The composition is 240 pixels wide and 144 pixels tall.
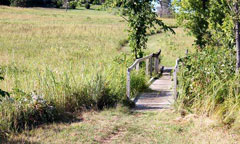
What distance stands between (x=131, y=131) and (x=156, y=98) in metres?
3.13

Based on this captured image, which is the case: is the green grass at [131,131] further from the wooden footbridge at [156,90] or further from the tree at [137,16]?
the tree at [137,16]

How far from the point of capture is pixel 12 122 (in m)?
6.91

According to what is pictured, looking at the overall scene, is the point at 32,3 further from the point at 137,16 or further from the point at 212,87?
the point at 212,87

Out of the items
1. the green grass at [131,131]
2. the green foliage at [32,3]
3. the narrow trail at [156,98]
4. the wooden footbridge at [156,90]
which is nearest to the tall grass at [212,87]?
the green grass at [131,131]

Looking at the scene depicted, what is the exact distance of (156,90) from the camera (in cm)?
1135

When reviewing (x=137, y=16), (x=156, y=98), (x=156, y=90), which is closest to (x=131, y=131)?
(x=156, y=98)

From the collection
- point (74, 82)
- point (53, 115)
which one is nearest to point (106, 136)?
point (53, 115)

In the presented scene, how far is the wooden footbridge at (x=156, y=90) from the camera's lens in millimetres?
9101

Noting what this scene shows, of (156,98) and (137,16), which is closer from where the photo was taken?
(156,98)

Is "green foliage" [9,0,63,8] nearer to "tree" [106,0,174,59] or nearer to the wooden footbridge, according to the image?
"tree" [106,0,174,59]

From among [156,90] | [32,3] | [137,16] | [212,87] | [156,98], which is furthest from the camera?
[32,3]

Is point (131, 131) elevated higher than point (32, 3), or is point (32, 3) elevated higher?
point (32, 3)

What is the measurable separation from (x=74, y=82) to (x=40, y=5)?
83.0 meters

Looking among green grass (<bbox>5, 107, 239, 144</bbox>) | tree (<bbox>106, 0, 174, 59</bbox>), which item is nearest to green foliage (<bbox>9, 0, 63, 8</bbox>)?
tree (<bbox>106, 0, 174, 59</bbox>)
